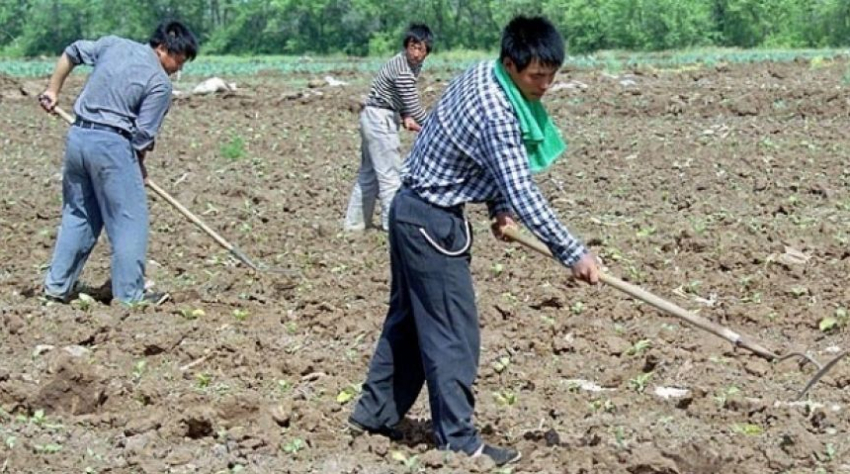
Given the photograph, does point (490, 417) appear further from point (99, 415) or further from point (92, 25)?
point (92, 25)

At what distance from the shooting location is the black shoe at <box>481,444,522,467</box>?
5.48 metres

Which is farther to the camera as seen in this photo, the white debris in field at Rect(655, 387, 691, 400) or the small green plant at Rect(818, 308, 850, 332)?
the small green plant at Rect(818, 308, 850, 332)

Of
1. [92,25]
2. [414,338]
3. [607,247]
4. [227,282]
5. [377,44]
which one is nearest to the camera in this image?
[414,338]

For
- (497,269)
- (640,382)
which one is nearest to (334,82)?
(497,269)

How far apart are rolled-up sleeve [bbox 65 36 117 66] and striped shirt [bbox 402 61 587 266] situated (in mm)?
3302

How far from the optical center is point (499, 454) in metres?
5.51

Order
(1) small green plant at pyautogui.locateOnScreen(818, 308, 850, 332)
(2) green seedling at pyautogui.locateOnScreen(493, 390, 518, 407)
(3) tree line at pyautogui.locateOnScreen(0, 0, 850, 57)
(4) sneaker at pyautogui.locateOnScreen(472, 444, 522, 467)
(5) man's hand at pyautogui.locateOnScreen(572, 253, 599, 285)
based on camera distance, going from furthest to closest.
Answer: (3) tree line at pyautogui.locateOnScreen(0, 0, 850, 57) → (1) small green plant at pyautogui.locateOnScreen(818, 308, 850, 332) → (2) green seedling at pyautogui.locateOnScreen(493, 390, 518, 407) → (4) sneaker at pyautogui.locateOnScreen(472, 444, 522, 467) → (5) man's hand at pyautogui.locateOnScreen(572, 253, 599, 285)

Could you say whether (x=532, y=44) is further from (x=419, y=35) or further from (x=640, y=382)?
(x=419, y=35)

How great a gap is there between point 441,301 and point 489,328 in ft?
8.13

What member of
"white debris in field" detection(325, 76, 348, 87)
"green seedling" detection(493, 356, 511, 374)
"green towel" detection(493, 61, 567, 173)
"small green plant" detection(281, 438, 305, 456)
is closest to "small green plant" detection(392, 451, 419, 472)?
"small green plant" detection(281, 438, 305, 456)

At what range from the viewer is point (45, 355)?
7148mm

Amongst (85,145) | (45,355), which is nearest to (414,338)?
(45,355)

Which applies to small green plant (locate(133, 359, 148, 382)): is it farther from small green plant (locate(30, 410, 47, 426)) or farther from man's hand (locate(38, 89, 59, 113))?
man's hand (locate(38, 89, 59, 113))

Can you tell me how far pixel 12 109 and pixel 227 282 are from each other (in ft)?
40.1
